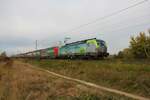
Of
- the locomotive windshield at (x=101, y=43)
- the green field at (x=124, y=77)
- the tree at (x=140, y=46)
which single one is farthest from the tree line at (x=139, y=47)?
the green field at (x=124, y=77)

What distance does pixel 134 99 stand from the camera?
13219 mm

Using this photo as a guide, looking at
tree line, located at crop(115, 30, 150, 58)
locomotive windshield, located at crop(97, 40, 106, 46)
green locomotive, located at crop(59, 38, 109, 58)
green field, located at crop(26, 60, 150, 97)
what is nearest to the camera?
green field, located at crop(26, 60, 150, 97)

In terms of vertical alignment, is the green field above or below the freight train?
below

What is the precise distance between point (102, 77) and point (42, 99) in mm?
5897

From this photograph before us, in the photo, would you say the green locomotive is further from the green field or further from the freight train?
the green field

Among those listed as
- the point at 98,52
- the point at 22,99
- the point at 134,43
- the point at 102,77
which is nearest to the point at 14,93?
the point at 22,99

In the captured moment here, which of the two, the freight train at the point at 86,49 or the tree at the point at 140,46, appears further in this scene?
the tree at the point at 140,46

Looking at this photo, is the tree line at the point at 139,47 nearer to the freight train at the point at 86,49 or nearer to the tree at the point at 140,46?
the tree at the point at 140,46

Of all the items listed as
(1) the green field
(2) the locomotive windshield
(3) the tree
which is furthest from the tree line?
(1) the green field

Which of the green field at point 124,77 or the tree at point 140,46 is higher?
the tree at point 140,46

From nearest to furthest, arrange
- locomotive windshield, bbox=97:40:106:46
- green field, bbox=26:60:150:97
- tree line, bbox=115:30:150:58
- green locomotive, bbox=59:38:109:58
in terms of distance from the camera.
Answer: green field, bbox=26:60:150:97 < green locomotive, bbox=59:38:109:58 < locomotive windshield, bbox=97:40:106:46 < tree line, bbox=115:30:150:58

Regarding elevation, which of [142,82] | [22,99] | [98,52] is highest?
[98,52]

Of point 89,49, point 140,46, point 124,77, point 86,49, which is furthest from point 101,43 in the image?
point 124,77

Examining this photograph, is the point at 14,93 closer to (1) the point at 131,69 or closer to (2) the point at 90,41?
(1) the point at 131,69
